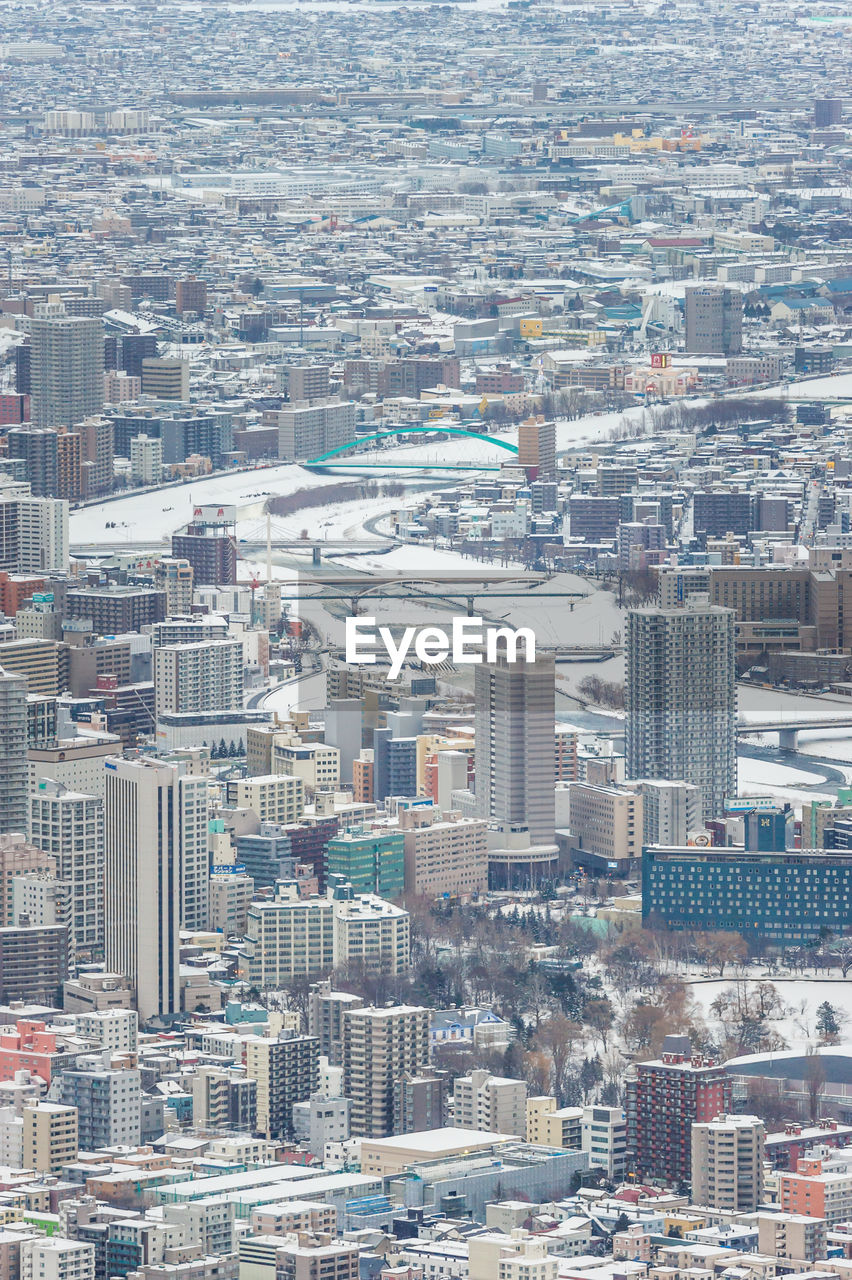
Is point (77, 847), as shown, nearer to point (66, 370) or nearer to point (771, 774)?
point (771, 774)

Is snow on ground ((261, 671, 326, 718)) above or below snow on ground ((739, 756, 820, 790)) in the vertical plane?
above

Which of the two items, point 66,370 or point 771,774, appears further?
point 66,370

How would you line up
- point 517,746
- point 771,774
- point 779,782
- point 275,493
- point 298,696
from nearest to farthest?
point 517,746 → point 779,782 → point 771,774 → point 298,696 → point 275,493

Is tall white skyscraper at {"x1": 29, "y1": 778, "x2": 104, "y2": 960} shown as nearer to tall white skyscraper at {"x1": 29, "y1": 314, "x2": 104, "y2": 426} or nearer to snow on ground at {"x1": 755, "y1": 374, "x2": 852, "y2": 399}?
tall white skyscraper at {"x1": 29, "y1": 314, "x2": 104, "y2": 426}

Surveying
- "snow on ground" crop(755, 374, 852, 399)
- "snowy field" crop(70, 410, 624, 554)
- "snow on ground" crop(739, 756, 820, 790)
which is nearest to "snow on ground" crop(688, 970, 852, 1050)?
"snow on ground" crop(739, 756, 820, 790)

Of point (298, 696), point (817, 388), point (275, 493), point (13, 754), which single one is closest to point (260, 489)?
point (275, 493)

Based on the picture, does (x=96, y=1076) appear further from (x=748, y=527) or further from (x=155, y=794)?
(x=748, y=527)
